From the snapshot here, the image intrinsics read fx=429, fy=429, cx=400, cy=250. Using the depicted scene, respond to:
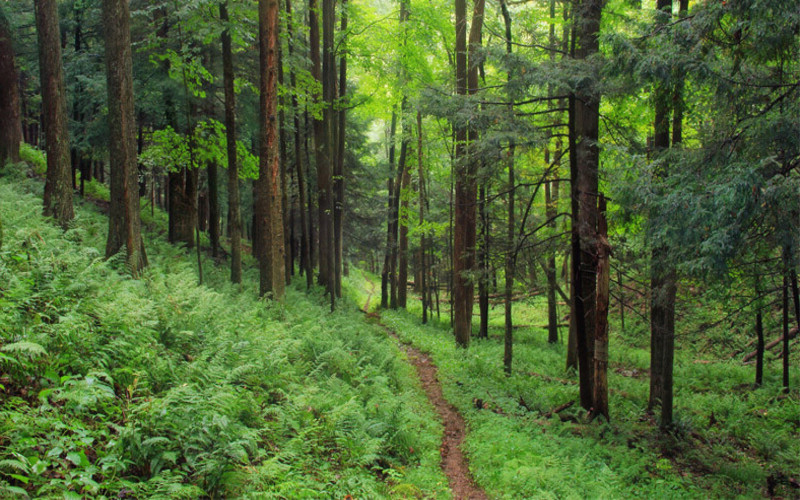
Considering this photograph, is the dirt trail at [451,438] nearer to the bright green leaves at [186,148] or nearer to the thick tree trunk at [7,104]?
the bright green leaves at [186,148]

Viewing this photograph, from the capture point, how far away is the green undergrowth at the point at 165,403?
351 cm

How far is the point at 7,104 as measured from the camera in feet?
52.3

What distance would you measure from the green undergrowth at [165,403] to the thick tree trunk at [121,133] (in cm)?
54

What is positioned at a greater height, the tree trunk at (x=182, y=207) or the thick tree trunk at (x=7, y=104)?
the thick tree trunk at (x=7, y=104)

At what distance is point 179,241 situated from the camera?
59.2ft

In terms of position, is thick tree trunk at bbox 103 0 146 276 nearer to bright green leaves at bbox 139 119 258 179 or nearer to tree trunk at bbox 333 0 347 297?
bright green leaves at bbox 139 119 258 179

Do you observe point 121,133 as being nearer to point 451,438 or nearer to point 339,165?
point 451,438

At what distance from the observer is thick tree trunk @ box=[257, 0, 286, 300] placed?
11.0 meters

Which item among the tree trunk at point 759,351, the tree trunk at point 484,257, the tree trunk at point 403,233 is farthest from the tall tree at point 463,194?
the tree trunk at point 759,351

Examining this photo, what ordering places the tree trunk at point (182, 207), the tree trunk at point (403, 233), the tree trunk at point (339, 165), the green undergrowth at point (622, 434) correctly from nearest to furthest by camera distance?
1. the green undergrowth at point (622, 434)
2. the tree trunk at point (182, 207)
3. the tree trunk at point (339, 165)
4. the tree trunk at point (403, 233)

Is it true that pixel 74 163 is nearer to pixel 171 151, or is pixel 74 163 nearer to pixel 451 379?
pixel 171 151

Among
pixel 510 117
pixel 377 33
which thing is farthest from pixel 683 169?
pixel 377 33

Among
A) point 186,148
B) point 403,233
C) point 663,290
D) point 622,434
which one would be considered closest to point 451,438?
point 622,434

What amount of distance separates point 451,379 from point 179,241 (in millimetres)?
12888
